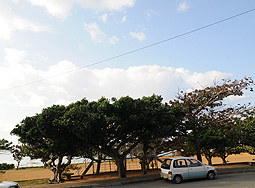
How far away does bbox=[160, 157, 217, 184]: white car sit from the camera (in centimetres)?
1191

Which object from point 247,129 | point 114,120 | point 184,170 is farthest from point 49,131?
point 247,129

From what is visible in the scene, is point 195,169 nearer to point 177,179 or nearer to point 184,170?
point 184,170

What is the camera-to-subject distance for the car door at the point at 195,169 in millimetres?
12203

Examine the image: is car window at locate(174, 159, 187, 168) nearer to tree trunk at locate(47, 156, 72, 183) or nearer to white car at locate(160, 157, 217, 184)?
white car at locate(160, 157, 217, 184)

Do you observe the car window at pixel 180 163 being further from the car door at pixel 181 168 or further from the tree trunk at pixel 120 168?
the tree trunk at pixel 120 168

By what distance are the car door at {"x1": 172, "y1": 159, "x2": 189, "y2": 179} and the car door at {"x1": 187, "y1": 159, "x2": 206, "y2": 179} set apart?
245 mm

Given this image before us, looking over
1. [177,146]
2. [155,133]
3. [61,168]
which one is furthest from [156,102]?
[61,168]

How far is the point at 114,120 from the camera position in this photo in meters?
12.5

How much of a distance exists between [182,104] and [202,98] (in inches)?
68.0

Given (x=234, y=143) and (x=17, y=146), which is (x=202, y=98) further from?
(x=17, y=146)

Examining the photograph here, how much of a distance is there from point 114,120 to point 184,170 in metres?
4.98

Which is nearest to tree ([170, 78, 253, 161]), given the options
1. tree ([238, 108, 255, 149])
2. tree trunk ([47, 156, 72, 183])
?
tree ([238, 108, 255, 149])

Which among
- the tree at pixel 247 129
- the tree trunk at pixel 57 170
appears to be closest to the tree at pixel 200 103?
the tree at pixel 247 129

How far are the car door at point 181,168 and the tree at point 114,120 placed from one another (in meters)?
2.18
